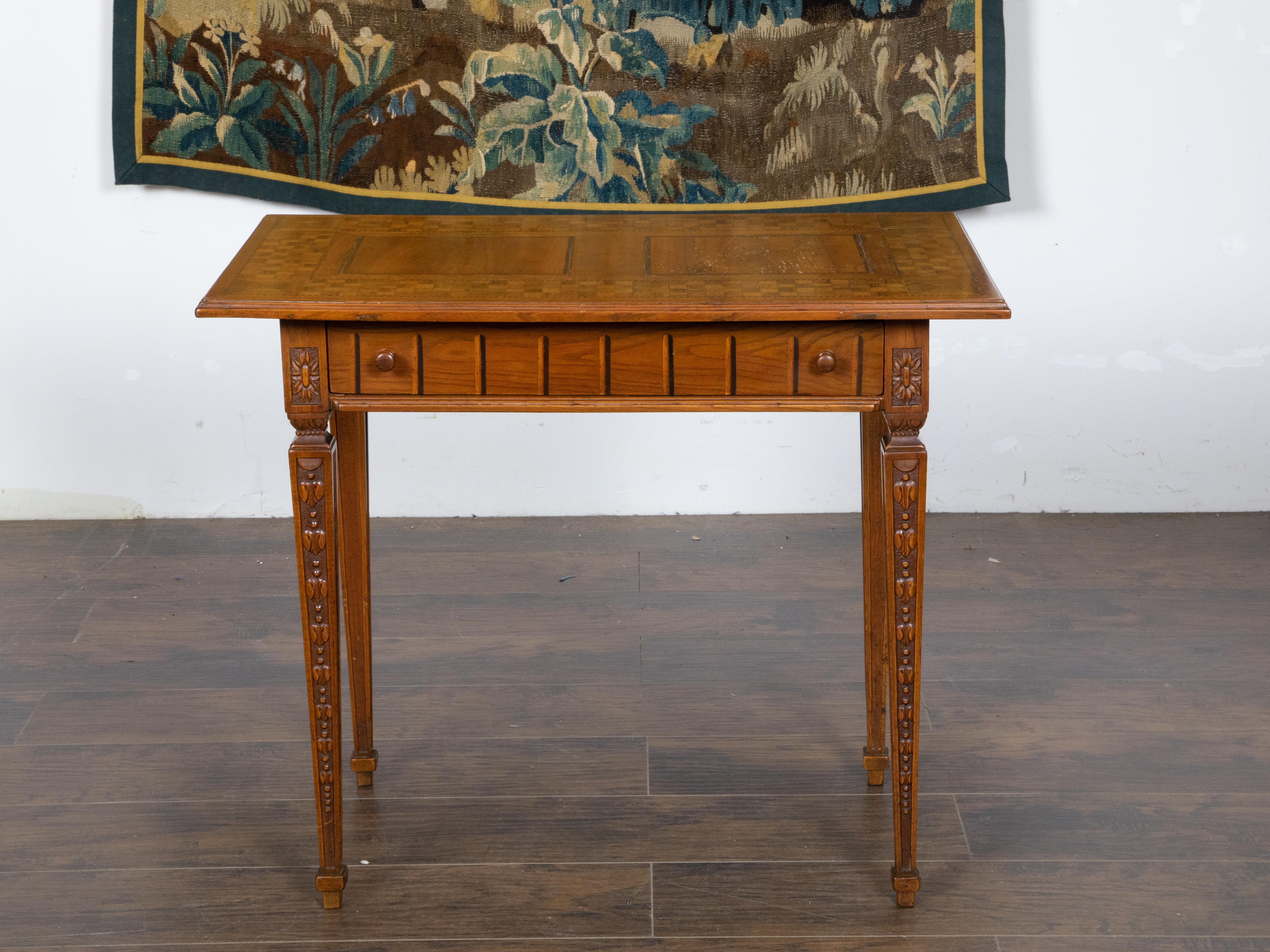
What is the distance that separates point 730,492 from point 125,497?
1571mm

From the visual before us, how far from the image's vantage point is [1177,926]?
1.95m

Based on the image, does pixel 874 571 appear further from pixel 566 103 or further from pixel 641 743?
pixel 566 103

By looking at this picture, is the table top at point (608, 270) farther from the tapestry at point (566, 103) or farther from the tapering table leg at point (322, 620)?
the tapestry at point (566, 103)

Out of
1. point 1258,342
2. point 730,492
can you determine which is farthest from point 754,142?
point 1258,342

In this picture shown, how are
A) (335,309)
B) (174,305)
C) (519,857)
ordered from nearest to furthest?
(335,309), (519,857), (174,305)

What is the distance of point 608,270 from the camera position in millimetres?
1857

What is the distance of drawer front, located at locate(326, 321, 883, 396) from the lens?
1.75 meters

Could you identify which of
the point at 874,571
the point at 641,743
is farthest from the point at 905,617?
the point at 641,743

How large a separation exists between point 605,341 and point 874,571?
27.3 inches

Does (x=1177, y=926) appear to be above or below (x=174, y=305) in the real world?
below

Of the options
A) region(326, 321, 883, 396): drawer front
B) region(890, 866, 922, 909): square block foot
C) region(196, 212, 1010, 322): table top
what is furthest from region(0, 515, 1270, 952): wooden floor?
region(196, 212, 1010, 322): table top

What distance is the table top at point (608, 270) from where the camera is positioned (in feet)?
5.57

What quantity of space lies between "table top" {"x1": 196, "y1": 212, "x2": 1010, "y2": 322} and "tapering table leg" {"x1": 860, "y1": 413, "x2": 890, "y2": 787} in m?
0.32

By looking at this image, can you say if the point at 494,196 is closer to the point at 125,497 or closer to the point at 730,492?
the point at 730,492
